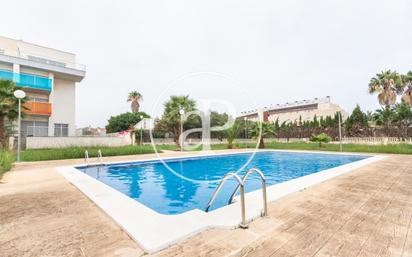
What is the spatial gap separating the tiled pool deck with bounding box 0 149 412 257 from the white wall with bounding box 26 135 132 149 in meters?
13.1

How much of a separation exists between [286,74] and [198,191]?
19318 mm

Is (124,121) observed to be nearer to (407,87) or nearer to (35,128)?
(35,128)

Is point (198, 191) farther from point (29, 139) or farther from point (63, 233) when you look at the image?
point (29, 139)

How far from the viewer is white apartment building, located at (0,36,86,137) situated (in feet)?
56.4

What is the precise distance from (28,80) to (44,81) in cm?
112

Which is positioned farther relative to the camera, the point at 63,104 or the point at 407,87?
the point at 407,87

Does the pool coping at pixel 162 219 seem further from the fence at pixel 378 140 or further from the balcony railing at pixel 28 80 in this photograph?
the fence at pixel 378 140

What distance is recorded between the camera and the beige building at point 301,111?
34400mm

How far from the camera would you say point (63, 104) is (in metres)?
19.7

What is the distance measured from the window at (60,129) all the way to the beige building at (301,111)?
2494cm

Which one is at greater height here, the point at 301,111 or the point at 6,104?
the point at 301,111

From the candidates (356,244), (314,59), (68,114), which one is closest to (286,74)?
(314,59)

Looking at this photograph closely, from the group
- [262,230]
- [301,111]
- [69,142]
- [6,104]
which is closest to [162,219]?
[262,230]

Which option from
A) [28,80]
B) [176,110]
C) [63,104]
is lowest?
[176,110]
